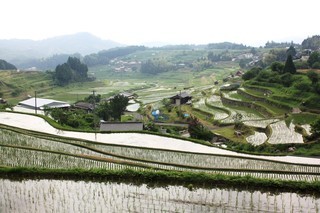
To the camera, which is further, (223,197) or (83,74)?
(83,74)

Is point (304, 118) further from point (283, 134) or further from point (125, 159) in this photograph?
point (125, 159)

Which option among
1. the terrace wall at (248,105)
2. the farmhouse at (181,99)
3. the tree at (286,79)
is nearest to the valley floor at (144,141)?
the terrace wall at (248,105)

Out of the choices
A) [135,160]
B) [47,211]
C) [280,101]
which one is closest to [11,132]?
[135,160]

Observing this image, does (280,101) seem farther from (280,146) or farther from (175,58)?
(175,58)

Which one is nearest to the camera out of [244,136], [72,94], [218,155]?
[218,155]

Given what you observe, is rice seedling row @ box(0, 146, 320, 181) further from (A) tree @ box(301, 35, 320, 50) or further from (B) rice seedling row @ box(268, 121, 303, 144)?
(A) tree @ box(301, 35, 320, 50)

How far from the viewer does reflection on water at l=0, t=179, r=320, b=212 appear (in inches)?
414

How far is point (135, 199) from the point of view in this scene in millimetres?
11039

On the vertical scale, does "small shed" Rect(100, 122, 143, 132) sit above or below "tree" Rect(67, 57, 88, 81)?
below

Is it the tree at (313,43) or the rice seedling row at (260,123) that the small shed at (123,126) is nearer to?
the rice seedling row at (260,123)

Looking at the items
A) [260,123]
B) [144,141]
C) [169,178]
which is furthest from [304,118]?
[169,178]

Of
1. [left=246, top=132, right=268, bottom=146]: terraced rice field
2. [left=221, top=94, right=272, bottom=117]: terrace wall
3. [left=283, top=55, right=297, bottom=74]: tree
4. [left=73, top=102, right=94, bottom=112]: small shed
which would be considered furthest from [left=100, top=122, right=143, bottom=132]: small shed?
[left=283, top=55, right=297, bottom=74]: tree

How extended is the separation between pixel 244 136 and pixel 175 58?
10252 cm

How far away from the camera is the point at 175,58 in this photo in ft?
412
